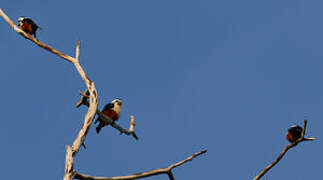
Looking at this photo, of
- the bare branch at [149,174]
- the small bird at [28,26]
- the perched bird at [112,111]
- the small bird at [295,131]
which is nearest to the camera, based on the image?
the bare branch at [149,174]

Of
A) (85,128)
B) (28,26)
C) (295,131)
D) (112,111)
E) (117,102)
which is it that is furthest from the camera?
(117,102)

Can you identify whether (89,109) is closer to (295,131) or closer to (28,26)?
(295,131)

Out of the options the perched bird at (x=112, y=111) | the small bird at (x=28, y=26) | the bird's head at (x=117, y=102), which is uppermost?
the small bird at (x=28, y=26)

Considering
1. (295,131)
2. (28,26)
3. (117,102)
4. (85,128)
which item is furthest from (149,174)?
(117,102)

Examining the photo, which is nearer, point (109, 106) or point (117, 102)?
point (109, 106)

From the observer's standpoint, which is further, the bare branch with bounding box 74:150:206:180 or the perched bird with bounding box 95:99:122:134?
the perched bird with bounding box 95:99:122:134

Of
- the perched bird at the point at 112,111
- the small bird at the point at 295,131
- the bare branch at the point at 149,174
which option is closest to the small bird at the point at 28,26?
the perched bird at the point at 112,111

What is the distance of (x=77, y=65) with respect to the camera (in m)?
8.50

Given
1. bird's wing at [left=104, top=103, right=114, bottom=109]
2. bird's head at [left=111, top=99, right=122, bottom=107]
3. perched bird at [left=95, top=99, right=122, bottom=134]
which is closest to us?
perched bird at [left=95, top=99, right=122, bottom=134]

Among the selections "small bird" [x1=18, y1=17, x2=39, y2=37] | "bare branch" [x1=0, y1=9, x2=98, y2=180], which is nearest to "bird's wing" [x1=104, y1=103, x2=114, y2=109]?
"small bird" [x1=18, y1=17, x2=39, y2=37]

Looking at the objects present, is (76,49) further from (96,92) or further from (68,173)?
(68,173)

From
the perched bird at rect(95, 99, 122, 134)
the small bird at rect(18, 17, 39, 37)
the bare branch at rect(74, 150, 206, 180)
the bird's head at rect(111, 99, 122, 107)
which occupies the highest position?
the small bird at rect(18, 17, 39, 37)

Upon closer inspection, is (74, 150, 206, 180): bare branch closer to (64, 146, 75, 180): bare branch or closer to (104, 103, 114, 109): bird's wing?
(64, 146, 75, 180): bare branch

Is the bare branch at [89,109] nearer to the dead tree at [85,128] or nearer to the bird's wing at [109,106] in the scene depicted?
the dead tree at [85,128]
